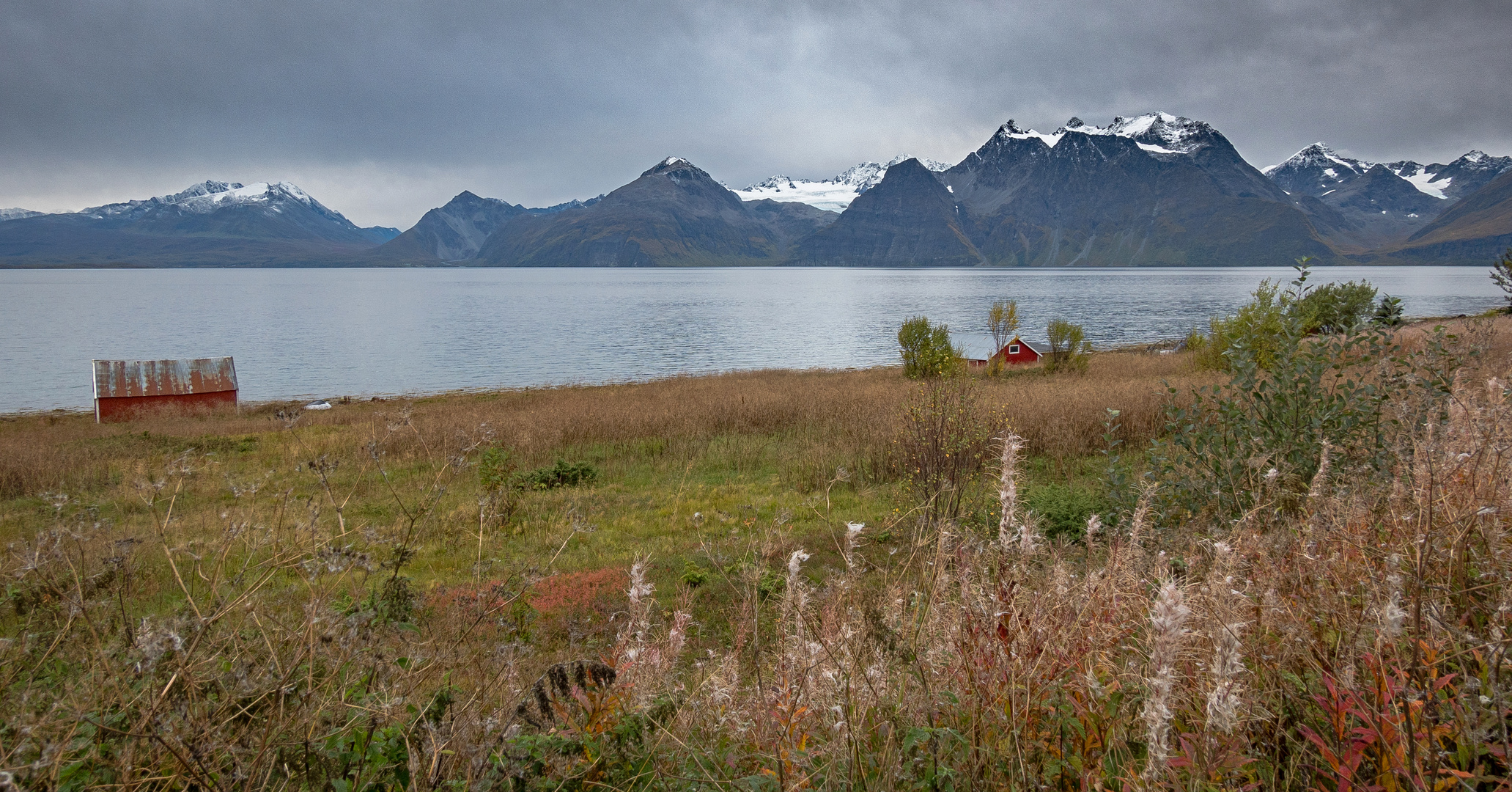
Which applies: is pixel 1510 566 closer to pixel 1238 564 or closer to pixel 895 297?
pixel 1238 564

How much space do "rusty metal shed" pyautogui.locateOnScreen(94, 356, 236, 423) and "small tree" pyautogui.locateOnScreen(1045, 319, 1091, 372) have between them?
3447cm

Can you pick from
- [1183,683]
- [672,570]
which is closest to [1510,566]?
[1183,683]

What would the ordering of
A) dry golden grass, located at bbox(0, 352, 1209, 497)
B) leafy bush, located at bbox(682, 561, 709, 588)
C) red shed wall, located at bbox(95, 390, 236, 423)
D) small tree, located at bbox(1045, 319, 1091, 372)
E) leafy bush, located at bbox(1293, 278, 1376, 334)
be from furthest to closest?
small tree, located at bbox(1045, 319, 1091, 372) < red shed wall, located at bbox(95, 390, 236, 423) < dry golden grass, located at bbox(0, 352, 1209, 497) < leafy bush, located at bbox(682, 561, 709, 588) < leafy bush, located at bbox(1293, 278, 1376, 334)

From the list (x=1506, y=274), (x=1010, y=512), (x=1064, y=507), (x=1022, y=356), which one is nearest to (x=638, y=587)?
(x=1010, y=512)

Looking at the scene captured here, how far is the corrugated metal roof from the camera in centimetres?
2758

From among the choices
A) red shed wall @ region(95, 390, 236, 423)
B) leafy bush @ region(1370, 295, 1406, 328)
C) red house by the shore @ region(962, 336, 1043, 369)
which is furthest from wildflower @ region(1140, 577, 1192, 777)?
red shed wall @ region(95, 390, 236, 423)

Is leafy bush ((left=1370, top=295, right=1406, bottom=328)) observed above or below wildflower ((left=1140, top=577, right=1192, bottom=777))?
above

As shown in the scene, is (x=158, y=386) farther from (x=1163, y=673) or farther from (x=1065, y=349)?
(x=1065, y=349)

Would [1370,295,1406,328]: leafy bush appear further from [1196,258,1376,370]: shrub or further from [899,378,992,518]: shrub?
[899,378,992,518]: shrub

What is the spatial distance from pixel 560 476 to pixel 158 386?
971 inches

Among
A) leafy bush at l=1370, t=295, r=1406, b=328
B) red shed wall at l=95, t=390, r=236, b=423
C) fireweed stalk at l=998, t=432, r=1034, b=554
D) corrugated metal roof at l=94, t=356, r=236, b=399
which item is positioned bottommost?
red shed wall at l=95, t=390, r=236, b=423

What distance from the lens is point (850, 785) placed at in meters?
2.17

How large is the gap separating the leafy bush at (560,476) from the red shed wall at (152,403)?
72.5 feet

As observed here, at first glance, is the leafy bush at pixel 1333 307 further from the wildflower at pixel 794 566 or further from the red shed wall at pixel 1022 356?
the red shed wall at pixel 1022 356
